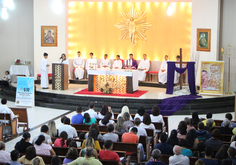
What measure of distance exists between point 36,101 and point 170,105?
4786mm

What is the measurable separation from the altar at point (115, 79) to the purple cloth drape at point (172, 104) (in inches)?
66.9

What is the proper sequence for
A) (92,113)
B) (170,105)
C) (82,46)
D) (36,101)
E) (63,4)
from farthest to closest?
1. (82,46)
2. (63,4)
3. (36,101)
4. (170,105)
5. (92,113)

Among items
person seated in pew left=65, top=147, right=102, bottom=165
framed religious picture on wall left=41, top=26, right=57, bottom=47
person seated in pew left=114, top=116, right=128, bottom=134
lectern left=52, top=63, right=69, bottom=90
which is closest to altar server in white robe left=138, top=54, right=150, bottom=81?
lectern left=52, top=63, right=69, bottom=90

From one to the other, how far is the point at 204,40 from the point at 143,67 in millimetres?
3008

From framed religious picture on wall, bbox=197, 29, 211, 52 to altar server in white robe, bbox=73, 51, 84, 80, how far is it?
17.4ft

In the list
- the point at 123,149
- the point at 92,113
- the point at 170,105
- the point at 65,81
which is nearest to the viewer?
the point at 123,149

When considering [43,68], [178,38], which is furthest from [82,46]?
[178,38]

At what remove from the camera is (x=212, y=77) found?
1180 centimetres

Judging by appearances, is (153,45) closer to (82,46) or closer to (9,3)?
(82,46)

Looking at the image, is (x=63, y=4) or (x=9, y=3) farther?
(x=63, y=4)

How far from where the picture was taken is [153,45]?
14922 millimetres

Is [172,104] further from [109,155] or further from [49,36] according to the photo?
[49,36]

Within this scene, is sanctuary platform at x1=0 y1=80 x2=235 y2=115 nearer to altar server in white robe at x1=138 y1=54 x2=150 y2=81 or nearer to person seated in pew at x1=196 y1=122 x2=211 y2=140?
altar server in white robe at x1=138 y1=54 x2=150 y2=81

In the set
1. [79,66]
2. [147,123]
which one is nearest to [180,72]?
[79,66]
